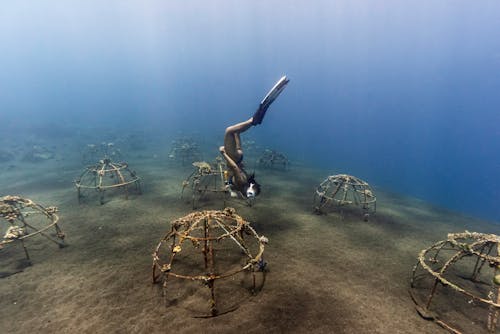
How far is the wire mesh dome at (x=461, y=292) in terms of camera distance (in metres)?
10.2

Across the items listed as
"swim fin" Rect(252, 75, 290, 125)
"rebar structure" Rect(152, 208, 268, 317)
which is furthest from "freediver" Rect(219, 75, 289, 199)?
"rebar structure" Rect(152, 208, 268, 317)

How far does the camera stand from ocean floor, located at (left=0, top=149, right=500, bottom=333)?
10289 mm

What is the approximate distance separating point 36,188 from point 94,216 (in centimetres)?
1283

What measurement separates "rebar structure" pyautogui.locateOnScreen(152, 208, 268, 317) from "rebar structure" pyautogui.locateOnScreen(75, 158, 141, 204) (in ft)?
34.5

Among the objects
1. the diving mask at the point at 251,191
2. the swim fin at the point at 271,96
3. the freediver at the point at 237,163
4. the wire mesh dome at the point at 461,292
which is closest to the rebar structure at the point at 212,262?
the diving mask at the point at 251,191

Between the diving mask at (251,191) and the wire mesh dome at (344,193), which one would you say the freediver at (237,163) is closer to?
the diving mask at (251,191)

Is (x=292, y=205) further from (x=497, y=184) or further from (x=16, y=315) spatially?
(x=497, y=184)

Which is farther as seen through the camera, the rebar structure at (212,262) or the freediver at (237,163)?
the freediver at (237,163)

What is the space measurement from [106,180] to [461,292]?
105ft

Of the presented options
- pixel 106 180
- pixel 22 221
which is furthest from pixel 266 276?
pixel 106 180

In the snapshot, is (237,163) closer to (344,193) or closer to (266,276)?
(266,276)

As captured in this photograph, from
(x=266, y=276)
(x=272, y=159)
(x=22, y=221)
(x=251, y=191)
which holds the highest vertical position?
(x=251, y=191)

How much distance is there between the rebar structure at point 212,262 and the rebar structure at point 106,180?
1050 cm

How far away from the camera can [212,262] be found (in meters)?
10.5
